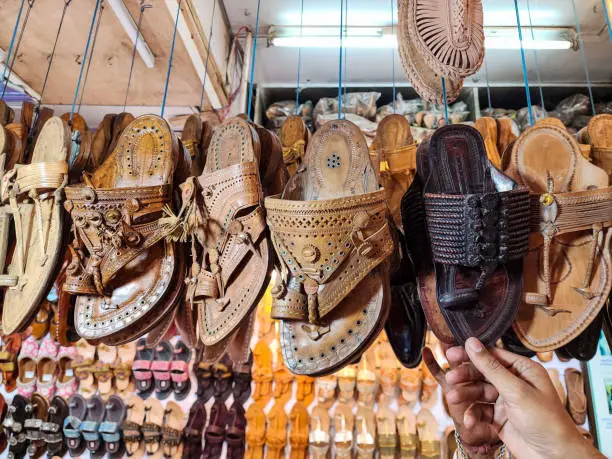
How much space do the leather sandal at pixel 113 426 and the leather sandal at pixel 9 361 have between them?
67 centimetres

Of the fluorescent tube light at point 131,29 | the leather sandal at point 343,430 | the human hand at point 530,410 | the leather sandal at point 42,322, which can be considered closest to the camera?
the human hand at point 530,410

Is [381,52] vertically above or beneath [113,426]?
above

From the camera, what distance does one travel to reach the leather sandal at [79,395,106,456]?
2.59 m

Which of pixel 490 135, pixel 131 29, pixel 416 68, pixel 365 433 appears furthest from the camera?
pixel 365 433

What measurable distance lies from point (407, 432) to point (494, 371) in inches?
79.1

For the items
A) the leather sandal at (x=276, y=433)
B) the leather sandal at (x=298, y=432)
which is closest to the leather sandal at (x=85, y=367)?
the leather sandal at (x=276, y=433)

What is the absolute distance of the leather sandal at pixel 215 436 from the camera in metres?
2.51

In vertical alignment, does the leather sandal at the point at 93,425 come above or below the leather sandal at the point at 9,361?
below

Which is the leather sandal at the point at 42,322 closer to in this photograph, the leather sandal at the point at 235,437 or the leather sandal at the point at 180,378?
the leather sandal at the point at 180,378

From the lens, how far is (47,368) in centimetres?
276

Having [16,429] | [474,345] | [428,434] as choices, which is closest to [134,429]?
[16,429]

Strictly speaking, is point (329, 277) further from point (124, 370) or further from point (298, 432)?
point (124, 370)

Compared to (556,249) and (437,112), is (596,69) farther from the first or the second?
(556,249)

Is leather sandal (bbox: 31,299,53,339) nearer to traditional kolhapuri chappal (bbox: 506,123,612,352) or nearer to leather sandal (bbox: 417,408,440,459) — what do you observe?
leather sandal (bbox: 417,408,440,459)
